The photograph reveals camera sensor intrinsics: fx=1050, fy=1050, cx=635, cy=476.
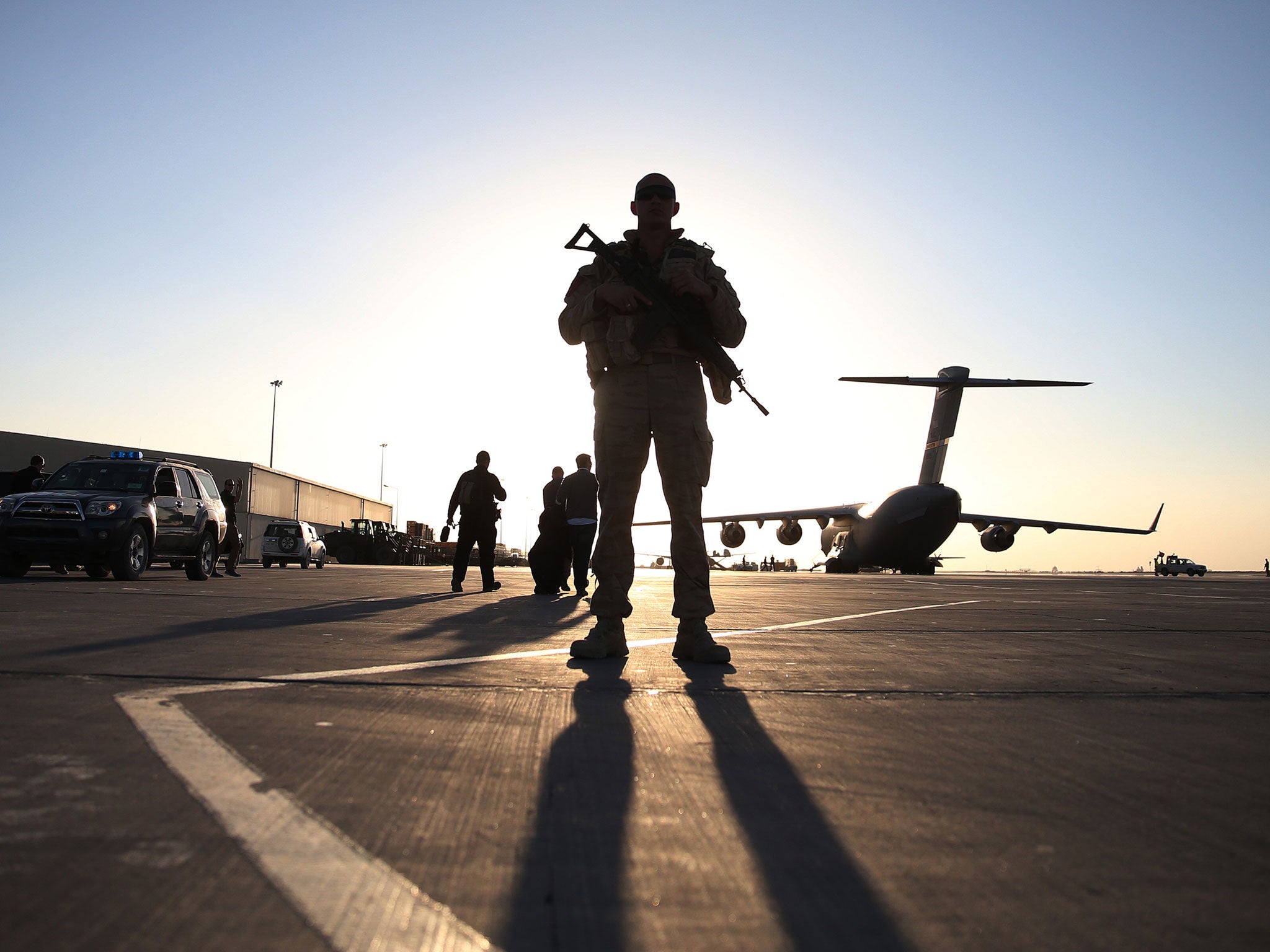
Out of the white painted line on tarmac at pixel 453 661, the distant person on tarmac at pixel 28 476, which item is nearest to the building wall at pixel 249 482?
the distant person on tarmac at pixel 28 476

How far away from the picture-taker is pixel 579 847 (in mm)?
1678

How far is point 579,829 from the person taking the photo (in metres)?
1.78

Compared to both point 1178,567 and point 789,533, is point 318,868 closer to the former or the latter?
point 789,533

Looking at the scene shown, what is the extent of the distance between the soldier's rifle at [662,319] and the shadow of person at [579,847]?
2435 millimetres

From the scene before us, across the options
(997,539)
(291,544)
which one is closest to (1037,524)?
(997,539)

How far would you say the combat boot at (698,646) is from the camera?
438cm

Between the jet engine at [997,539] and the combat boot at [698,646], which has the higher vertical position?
the jet engine at [997,539]

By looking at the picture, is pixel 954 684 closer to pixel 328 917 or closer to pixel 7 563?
pixel 328 917

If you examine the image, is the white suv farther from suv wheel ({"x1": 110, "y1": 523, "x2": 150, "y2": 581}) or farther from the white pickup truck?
the white pickup truck

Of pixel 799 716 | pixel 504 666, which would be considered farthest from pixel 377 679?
pixel 799 716

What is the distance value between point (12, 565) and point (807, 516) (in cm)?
3727

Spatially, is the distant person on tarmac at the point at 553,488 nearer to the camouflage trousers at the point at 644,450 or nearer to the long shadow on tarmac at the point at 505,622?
the long shadow on tarmac at the point at 505,622

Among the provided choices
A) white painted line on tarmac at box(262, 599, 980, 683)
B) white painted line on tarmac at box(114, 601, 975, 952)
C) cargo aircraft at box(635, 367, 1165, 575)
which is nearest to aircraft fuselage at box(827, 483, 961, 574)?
cargo aircraft at box(635, 367, 1165, 575)

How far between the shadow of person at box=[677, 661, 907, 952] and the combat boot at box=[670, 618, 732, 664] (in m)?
1.54
